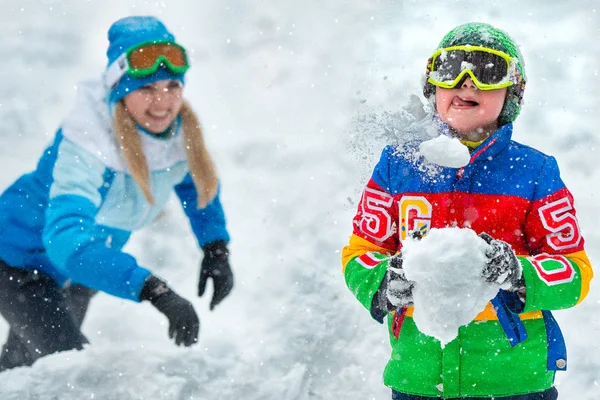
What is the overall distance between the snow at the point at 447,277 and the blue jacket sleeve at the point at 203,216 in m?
1.97

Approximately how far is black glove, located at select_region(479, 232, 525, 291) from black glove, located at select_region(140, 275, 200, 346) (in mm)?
1432

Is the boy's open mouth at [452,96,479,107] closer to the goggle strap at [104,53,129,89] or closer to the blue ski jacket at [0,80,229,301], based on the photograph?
the blue ski jacket at [0,80,229,301]

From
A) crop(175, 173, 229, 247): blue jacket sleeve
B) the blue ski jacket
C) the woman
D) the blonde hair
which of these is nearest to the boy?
the woman

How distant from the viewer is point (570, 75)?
6863 millimetres

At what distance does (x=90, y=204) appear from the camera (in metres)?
2.96

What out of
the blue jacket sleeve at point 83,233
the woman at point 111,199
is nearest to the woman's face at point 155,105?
the woman at point 111,199

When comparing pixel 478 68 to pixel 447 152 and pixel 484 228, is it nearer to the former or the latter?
pixel 447 152

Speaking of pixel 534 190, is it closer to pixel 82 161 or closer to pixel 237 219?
pixel 82 161

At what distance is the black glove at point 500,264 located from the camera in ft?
5.52

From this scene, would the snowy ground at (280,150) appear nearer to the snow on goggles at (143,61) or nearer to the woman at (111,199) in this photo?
the woman at (111,199)

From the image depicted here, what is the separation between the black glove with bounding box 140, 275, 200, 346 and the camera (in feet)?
9.10

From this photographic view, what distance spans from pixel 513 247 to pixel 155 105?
1840 mm

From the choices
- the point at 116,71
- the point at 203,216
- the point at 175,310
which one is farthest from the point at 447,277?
the point at 203,216

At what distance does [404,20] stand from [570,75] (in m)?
1.80
